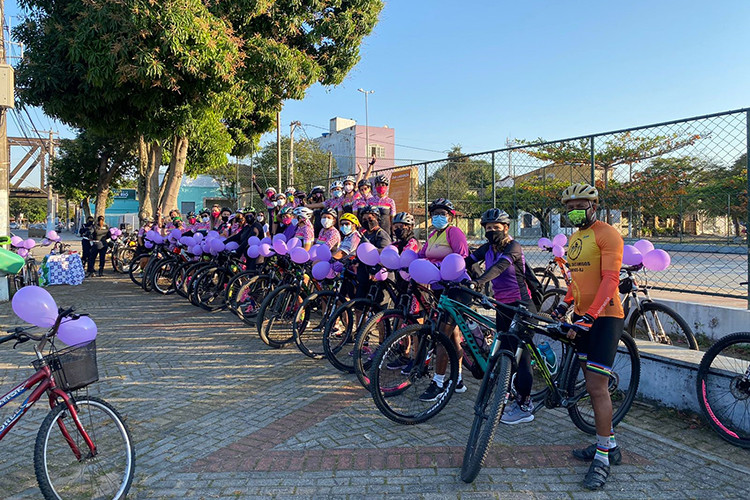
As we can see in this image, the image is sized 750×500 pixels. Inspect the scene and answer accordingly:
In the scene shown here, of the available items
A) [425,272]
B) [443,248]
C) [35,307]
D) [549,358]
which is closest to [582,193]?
[549,358]

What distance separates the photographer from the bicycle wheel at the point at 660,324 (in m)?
5.58

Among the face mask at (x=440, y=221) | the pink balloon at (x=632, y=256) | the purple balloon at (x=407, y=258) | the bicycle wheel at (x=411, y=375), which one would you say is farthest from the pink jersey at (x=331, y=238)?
the pink balloon at (x=632, y=256)

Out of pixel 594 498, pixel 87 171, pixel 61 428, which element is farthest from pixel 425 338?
pixel 87 171

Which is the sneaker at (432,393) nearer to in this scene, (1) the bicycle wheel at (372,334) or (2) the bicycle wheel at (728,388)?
(1) the bicycle wheel at (372,334)

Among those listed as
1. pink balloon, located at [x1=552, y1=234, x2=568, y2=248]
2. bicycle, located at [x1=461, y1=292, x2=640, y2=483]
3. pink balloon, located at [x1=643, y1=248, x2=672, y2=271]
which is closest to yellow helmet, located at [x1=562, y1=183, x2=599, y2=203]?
bicycle, located at [x1=461, y1=292, x2=640, y2=483]

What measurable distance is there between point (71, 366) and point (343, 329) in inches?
118

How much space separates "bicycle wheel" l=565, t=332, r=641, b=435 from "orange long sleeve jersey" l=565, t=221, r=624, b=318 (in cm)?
58

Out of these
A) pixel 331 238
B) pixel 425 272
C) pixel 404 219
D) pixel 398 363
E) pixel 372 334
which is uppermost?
pixel 404 219

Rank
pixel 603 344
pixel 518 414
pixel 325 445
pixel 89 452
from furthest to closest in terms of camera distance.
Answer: pixel 518 414, pixel 325 445, pixel 603 344, pixel 89 452

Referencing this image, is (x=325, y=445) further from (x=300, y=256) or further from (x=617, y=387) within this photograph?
(x=300, y=256)

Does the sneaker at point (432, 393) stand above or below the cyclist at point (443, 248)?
below

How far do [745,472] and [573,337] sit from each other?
1.52 m

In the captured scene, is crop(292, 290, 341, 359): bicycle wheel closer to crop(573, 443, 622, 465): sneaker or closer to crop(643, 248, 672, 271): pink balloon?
crop(573, 443, 622, 465): sneaker

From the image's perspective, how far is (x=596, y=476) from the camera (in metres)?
3.38
